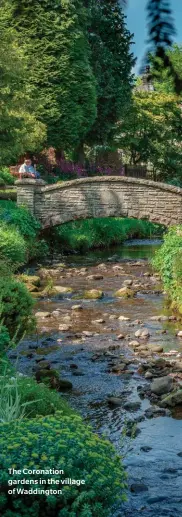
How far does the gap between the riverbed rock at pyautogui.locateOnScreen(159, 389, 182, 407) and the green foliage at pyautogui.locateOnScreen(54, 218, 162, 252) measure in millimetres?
17263

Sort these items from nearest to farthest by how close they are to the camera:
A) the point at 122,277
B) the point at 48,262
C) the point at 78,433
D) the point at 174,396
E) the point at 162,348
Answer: the point at 78,433 → the point at 174,396 → the point at 162,348 → the point at 122,277 → the point at 48,262

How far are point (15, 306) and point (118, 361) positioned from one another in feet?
6.39

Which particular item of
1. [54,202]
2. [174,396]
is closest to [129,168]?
[54,202]

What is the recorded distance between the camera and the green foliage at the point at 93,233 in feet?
86.1

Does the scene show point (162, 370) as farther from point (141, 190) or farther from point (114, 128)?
point (114, 128)

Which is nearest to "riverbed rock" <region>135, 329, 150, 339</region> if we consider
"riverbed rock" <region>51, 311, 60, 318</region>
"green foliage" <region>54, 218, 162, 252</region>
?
"riverbed rock" <region>51, 311, 60, 318</region>

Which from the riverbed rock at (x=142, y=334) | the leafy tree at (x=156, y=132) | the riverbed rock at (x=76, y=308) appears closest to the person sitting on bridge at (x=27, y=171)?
the riverbed rock at (x=76, y=308)

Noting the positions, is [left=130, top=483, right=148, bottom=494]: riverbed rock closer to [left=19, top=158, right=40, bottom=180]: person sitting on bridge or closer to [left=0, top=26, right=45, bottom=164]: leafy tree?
[left=0, top=26, right=45, bottom=164]: leafy tree

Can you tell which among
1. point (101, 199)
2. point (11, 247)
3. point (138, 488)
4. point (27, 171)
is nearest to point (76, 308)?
point (11, 247)

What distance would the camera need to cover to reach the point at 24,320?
10609 millimetres

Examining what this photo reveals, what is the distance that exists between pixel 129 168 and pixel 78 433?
35981 mm

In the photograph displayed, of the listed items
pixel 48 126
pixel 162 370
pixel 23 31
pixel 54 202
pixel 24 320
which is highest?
pixel 23 31

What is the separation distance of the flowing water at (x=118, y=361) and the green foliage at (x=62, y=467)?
48.6 inches

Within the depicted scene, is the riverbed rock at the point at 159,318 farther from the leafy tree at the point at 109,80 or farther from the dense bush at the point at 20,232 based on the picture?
the leafy tree at the point at 109,80
